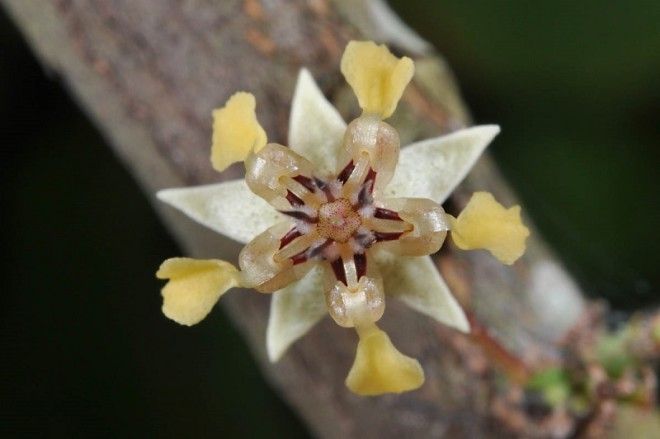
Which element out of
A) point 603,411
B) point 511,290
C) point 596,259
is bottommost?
point 596,259

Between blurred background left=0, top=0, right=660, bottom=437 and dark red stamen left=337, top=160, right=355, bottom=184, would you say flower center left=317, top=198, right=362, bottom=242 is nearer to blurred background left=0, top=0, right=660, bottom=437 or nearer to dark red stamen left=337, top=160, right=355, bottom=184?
dark red stamen left=337, top=160, right=355, bottom=184

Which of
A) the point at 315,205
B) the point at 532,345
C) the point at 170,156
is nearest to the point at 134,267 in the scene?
the point at 170,156

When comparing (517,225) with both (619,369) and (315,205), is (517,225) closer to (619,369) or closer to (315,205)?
(315,205)

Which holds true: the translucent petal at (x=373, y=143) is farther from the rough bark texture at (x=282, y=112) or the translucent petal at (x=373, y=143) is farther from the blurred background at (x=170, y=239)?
the blurred background at (x=170, y=239)

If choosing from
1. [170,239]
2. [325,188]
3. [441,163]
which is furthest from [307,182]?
[170,239]

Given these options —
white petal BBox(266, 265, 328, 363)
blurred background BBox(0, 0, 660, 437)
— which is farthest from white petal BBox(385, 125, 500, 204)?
blurred background BBox(0, 0, 660, 437)

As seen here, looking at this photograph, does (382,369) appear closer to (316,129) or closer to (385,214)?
(385,214)
